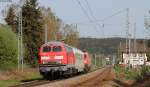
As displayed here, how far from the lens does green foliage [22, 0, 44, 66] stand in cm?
9088

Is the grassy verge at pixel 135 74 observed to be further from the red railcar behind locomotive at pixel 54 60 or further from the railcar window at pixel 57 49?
the railcar window at pixel 57 49

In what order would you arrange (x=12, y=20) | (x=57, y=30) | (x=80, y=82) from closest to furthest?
(x=80, y=82) → (x=12, y=20) → (x=57, y=30)

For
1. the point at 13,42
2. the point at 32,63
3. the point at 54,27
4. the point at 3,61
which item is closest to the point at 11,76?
the point at 3,61

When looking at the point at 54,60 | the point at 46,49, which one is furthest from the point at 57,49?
the point at 54,60

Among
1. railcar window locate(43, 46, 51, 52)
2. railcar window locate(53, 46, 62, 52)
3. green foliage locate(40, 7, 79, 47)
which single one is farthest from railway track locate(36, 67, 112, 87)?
green foliage locate(40, 7, 79, 47)

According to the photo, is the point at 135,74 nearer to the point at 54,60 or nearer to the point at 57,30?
the point at 54,60

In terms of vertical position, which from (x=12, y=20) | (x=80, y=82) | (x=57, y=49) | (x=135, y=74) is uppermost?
(x=12, y=20)

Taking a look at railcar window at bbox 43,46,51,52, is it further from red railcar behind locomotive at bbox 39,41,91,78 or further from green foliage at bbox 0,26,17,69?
green foliage at bbox 0,26,17,69

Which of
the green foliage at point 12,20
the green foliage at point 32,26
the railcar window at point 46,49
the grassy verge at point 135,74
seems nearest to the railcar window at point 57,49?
the railcar window at point 46,49

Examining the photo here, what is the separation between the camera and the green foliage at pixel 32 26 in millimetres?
90875

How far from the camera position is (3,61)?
228 ft

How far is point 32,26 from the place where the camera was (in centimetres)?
9150

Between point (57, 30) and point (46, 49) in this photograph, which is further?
point (57, 30)

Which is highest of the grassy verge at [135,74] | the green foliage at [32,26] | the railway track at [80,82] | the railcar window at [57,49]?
the green foliage at [32,26]
